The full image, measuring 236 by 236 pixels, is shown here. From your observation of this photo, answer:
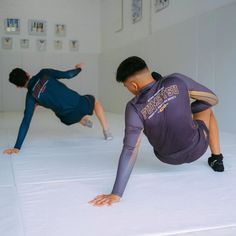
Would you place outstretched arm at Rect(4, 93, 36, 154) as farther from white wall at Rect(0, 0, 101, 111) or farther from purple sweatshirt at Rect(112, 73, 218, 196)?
white wall at Rect(0, 0, 101, 111)

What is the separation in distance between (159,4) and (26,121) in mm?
3395

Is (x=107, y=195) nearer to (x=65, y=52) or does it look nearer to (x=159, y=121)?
(x=159, y=121)

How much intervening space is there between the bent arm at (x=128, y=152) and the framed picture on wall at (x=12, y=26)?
21.6 ft

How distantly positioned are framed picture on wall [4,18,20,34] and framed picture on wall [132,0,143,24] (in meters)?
Answer: 2.84

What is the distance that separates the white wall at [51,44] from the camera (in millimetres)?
7137

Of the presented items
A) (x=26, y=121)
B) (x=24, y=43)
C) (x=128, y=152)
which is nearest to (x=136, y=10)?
(x=24, y=43)

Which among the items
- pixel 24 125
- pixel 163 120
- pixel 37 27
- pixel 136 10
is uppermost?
pixel 163 120

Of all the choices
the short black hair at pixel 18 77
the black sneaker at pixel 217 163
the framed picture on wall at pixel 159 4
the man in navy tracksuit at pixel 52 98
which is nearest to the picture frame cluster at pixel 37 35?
the framed picture on wall at pixel 159 4

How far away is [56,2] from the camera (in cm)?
732

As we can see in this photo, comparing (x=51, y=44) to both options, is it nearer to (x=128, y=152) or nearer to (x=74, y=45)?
(x=74, y=45)

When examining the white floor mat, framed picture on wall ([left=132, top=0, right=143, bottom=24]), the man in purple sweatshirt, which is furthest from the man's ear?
framed picture on wall ([left=132, top=0, right=143, bottom=24])

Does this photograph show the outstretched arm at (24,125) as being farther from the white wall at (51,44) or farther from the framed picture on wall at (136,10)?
the white wall at (51,44)

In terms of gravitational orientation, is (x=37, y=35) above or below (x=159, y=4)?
below

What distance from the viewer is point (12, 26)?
7098 mm
